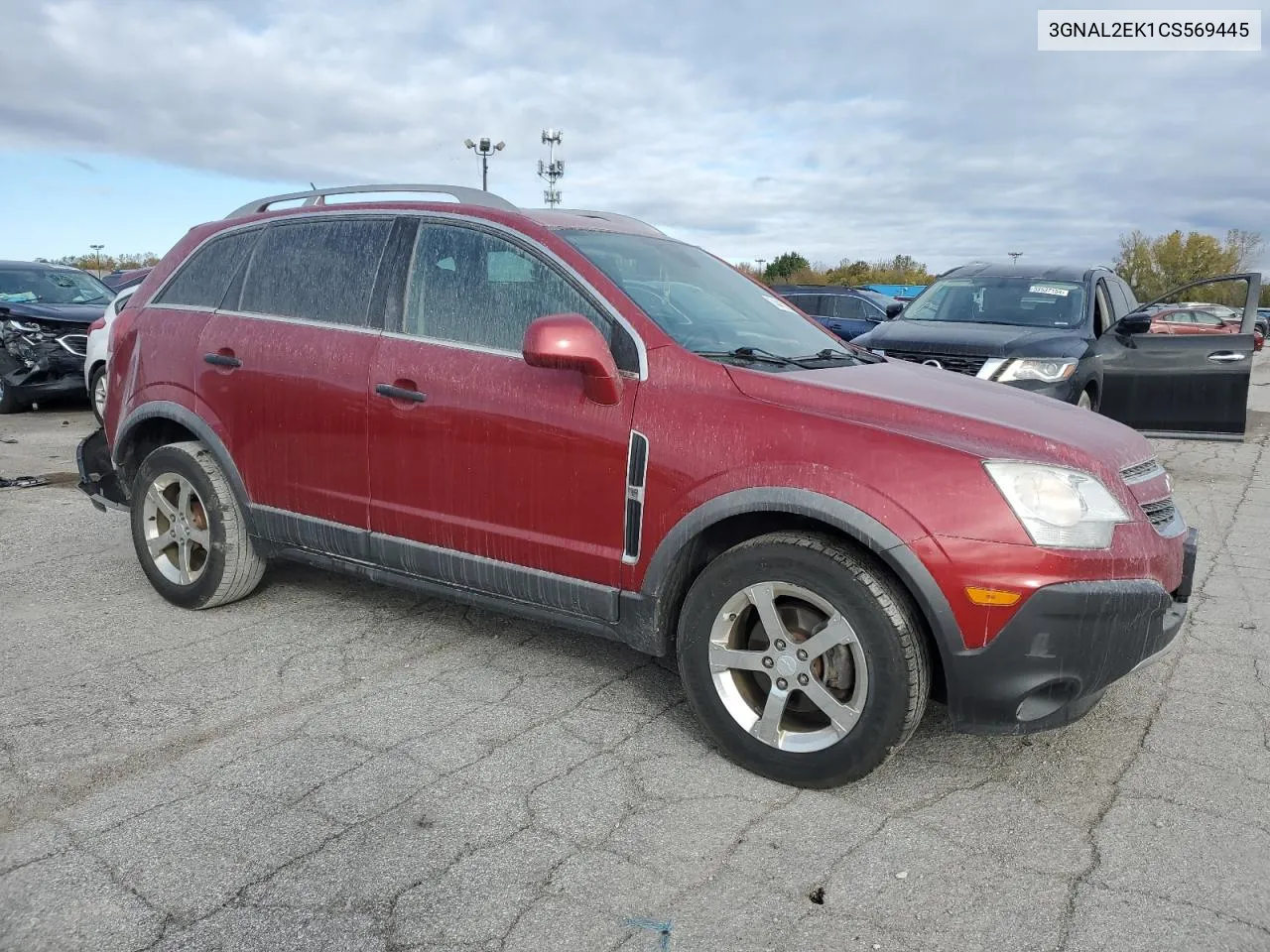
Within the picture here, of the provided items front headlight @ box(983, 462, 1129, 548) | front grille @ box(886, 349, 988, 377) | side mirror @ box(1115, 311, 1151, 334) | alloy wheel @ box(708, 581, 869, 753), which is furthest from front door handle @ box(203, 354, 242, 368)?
side mirror @ box(1115, 311, 1151, 334)

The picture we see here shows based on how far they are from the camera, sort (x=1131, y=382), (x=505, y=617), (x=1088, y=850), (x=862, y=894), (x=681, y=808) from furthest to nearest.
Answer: (x=1131, y=382) < (x=505, y=617) < (x=681, y=808) < (x=1088, y=850) < (x=862, y=894)

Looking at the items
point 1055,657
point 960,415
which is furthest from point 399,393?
point 1055,657

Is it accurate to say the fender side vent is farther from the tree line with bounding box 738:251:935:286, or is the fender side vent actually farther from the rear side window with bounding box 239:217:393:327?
the tree line with bounding box 738:251:935:286

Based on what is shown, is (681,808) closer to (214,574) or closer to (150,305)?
(214,574)

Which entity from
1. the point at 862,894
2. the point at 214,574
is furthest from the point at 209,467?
the point at 862,894

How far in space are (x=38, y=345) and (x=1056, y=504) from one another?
1099cm

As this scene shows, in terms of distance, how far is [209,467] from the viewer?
14.3 feet

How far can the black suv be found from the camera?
23.2 feet

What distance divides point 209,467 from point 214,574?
0.46m

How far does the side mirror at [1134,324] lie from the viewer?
7.49 m

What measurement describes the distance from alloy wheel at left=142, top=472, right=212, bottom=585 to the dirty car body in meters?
7.37

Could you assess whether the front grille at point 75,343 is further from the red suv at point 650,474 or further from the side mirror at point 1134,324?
the side mirror at point 1134,324

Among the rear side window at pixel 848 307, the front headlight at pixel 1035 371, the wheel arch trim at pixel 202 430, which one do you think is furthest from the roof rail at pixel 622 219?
the rear side window at pixel 848 307

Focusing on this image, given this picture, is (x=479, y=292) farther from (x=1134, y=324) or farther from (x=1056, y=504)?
(x=1134, y=324)
